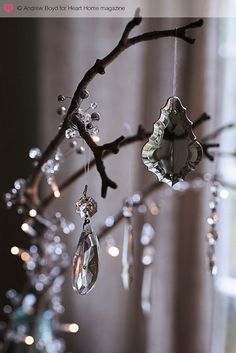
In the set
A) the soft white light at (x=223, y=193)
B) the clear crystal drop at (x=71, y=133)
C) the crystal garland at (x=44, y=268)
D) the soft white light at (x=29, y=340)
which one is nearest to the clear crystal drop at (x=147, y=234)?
the crystal garland at (x=44, y=268)

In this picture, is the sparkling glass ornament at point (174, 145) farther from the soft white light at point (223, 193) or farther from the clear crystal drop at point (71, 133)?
the soft white light at point (223, 193)

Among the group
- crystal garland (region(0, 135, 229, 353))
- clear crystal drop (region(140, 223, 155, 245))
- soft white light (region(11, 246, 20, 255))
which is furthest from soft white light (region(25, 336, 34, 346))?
clear crystal drop (region(140, 223, 155, 245))

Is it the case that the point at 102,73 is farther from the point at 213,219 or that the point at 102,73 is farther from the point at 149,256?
the point at 149,256

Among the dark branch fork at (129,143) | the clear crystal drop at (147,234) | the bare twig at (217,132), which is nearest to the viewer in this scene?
the dark branch fork at (129,143)

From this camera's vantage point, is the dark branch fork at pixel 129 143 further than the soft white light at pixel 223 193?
No

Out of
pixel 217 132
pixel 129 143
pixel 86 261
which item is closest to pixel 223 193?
pixel 217 132

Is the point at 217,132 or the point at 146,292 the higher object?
the point at 217,132

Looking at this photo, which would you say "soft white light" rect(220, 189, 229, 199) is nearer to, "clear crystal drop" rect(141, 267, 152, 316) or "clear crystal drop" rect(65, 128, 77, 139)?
"clear crystal drop" rect(141, 267, 152, 316)
